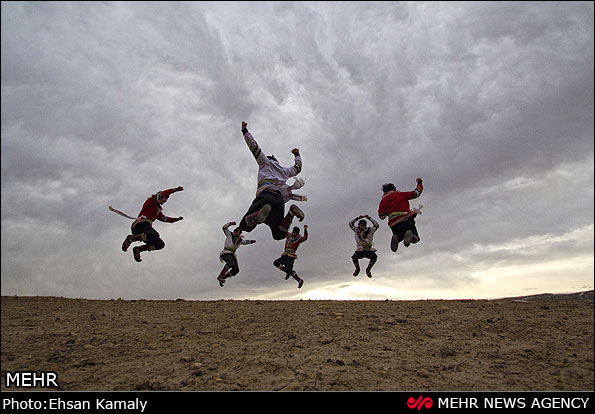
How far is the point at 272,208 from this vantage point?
7383 mm

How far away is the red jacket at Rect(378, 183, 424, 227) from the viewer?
9305 mm

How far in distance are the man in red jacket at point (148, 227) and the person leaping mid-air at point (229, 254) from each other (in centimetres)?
177

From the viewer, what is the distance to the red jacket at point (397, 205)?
930 cm

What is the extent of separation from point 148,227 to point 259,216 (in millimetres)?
3396

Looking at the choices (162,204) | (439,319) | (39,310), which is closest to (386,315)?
(439,319)

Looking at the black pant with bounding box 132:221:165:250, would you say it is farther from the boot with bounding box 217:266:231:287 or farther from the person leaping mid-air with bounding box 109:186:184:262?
the boot with bounding box 217:266:231:287

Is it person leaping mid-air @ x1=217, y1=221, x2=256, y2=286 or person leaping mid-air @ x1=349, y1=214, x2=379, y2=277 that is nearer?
person leaping mid-air @ x1=217, y1=221, x2=256, y2=286

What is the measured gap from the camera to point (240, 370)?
20.1 feet

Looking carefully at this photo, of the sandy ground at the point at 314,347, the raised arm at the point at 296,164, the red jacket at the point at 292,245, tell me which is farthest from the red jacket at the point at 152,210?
the red jacket at the point at 292,245

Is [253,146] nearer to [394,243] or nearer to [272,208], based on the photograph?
[272,208]

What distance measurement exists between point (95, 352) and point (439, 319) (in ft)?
24.5
